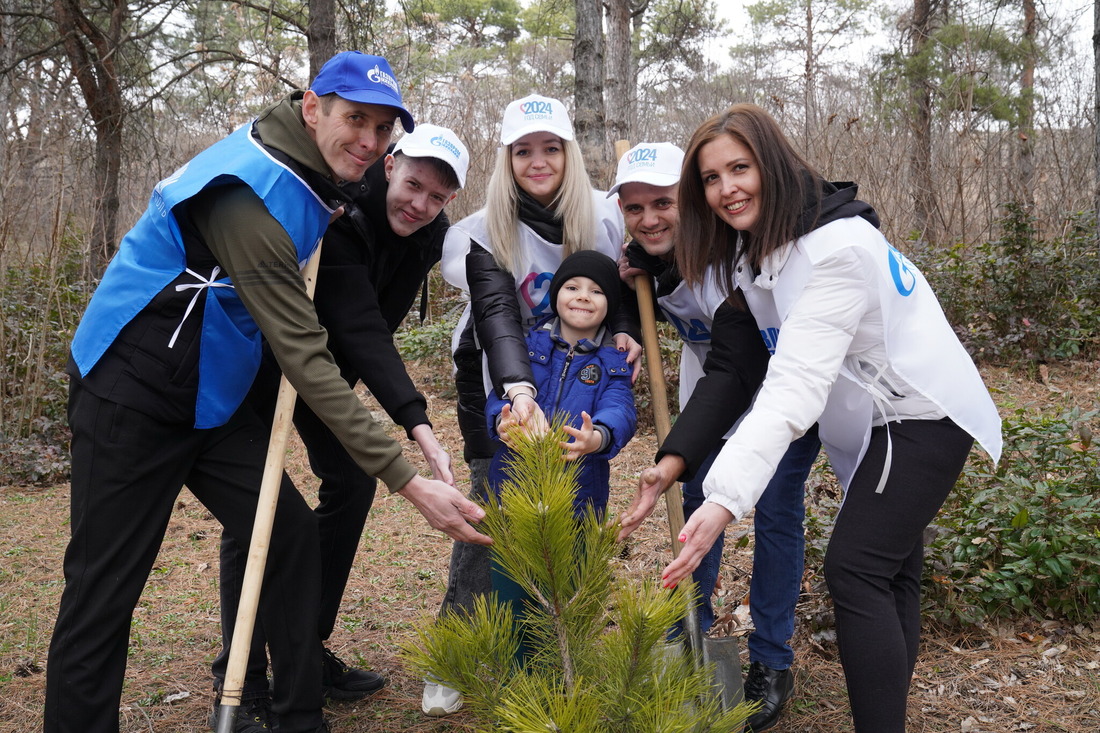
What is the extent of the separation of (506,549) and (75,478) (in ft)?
4.00

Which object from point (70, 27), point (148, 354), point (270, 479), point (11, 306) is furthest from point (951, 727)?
point (70, 27)

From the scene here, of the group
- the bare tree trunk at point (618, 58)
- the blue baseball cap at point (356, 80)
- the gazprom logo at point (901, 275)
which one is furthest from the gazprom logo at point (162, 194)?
the bare tree trunk at point (618, 58)

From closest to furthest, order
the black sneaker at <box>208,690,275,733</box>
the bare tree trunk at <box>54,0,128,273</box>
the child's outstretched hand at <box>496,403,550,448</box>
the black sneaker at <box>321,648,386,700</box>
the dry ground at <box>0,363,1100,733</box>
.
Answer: the child's outstretched hand at <box>496,403,550,448</box>
the black sneaker at <box>208,690,275,733</box>
the dry ground at <box>0,363,1100,733</box>
the black sneaker at <box>321,648,386,700</box>
the bare tree trunk at <box>54,0,128,273</box>

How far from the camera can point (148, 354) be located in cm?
213

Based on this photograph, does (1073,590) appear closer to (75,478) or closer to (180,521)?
(75,478)

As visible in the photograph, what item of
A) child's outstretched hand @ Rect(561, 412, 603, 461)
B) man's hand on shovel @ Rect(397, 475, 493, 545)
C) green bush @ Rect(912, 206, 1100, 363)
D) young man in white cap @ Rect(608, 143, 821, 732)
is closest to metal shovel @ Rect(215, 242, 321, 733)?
man's hand on shovel @ Rect(397, 475, 493, 545)

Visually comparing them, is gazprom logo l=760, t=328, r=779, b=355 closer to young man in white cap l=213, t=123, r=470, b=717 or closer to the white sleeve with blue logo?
the white sleeve with blue logo

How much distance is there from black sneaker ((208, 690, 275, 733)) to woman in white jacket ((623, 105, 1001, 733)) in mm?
1493

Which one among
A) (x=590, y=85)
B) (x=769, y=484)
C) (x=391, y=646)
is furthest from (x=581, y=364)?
(x=590, y=85)

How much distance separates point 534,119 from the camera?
2715 millimetres

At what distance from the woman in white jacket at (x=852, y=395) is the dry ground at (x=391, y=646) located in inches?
34.3

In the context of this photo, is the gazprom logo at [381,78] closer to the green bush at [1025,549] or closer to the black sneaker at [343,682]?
the black sneaker at [343,682]

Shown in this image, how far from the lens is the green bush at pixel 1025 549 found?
3111 mm

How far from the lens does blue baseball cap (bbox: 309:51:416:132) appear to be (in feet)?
7.07
